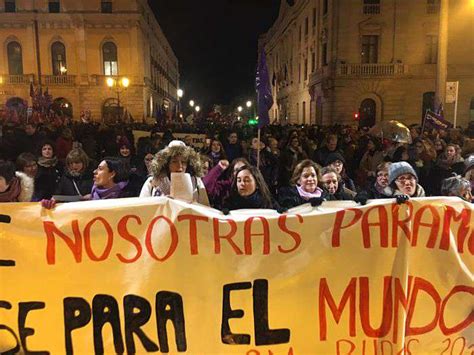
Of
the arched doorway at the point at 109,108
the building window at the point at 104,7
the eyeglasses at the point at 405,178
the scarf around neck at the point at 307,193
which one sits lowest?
the scarf around neck at the point at 307,193

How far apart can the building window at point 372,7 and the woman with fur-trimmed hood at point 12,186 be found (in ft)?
107

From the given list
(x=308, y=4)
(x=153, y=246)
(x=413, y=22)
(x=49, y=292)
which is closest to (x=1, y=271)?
(x=49, y=292)

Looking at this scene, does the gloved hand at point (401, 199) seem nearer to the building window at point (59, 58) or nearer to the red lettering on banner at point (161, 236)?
the red lettering on banner at point (161, 236)

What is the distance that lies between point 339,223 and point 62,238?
1.93 m

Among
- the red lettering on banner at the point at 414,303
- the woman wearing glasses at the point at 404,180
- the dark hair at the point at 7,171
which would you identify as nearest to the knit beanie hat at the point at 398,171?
the woman wearing glasses at the point at 404,180

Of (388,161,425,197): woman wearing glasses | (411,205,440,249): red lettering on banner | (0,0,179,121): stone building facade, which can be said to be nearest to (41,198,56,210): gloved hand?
(411,205,440,249): red lettering on banner

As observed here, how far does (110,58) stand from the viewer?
4372 centimetres

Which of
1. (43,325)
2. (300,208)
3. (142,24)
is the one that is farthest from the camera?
(142,24)

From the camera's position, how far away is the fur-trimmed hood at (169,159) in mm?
4469

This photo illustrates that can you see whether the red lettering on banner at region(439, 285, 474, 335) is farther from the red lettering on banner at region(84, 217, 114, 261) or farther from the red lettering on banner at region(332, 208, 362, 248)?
the red lettering on banner at region(84, 217, 114, 261)

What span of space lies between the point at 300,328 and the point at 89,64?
43.9m

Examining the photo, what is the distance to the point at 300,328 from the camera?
3273mm

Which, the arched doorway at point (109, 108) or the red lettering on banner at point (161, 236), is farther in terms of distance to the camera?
the arched doorway at point (109, 108)

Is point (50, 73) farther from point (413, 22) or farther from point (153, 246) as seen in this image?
point (153, 246)
